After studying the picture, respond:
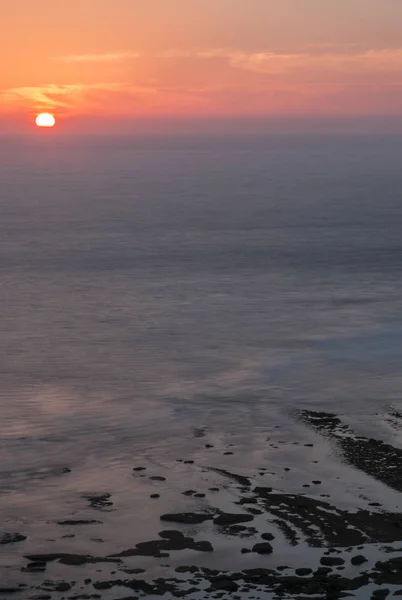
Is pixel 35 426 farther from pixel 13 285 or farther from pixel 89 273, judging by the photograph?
pixel 89 273

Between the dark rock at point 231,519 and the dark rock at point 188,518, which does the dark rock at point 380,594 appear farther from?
the dark rock at point 188,518

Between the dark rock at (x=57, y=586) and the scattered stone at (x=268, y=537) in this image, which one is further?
the scattered stone at (x=268, y=537)

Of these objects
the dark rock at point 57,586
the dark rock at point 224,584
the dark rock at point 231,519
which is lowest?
the dark rock at point 57,586

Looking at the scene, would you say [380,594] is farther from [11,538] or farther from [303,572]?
[11,538]

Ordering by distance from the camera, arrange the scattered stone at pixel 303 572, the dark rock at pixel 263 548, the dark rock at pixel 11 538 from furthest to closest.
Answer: the dark rock at pixel 11 538
the dark rock at pixel 263 548
the scattered stone at pixel 303 572

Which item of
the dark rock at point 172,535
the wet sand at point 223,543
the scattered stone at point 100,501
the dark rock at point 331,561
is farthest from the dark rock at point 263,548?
the scattered stone at point 100,501

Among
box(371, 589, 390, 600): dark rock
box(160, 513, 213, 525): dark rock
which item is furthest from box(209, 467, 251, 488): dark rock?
box(371, 589, 390, 600): dark rock

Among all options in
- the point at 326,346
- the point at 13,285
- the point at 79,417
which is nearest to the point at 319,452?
the point at 79,417
